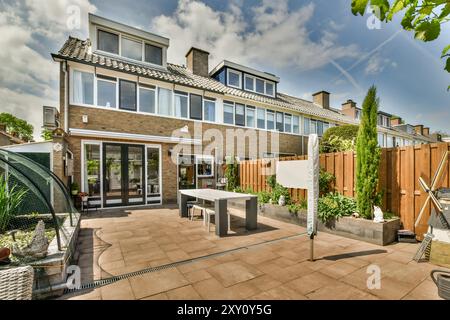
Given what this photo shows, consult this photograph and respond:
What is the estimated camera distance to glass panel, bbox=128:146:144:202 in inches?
368

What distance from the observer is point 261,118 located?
44.9 ft

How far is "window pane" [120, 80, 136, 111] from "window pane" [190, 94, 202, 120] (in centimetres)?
284

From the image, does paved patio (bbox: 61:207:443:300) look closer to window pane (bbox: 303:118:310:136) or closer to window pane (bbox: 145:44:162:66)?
window pane (bbox: 145:44:162:66)

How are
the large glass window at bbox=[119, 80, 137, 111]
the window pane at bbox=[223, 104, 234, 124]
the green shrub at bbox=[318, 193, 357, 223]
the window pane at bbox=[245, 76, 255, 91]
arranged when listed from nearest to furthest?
the green shrub at bbox=[318, 193, 357, 223] < the large glass window at bbox=[119, 80, 137, 111] < the window pane at bbox=[223, 104, 234, 124] < the window pane at bbox=[245, 76, 255, 91]

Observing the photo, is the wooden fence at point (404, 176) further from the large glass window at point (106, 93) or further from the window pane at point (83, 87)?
the window pane at point (83, 87)

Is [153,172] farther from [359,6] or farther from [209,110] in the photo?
[359,6]

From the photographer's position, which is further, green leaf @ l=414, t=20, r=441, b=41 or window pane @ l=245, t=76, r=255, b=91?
window pane @ l=245, t=76, r=255, b=91

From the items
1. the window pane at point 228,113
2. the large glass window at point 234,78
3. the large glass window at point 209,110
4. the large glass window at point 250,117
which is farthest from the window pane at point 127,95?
the large glass window at point 250,117

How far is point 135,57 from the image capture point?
1049 centimetres

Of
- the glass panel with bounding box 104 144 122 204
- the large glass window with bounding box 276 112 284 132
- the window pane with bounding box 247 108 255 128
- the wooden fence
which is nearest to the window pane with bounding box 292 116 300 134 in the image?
the large glass window with bounding box 276 112 284 132

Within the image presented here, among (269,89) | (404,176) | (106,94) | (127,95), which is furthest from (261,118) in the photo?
(404,176)

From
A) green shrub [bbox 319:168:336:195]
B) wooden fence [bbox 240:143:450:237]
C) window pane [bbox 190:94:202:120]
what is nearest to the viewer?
wooden fence [bbox 240:143:450:237]

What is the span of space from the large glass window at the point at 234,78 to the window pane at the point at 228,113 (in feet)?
7.58

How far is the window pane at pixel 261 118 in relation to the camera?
44.5 ft
